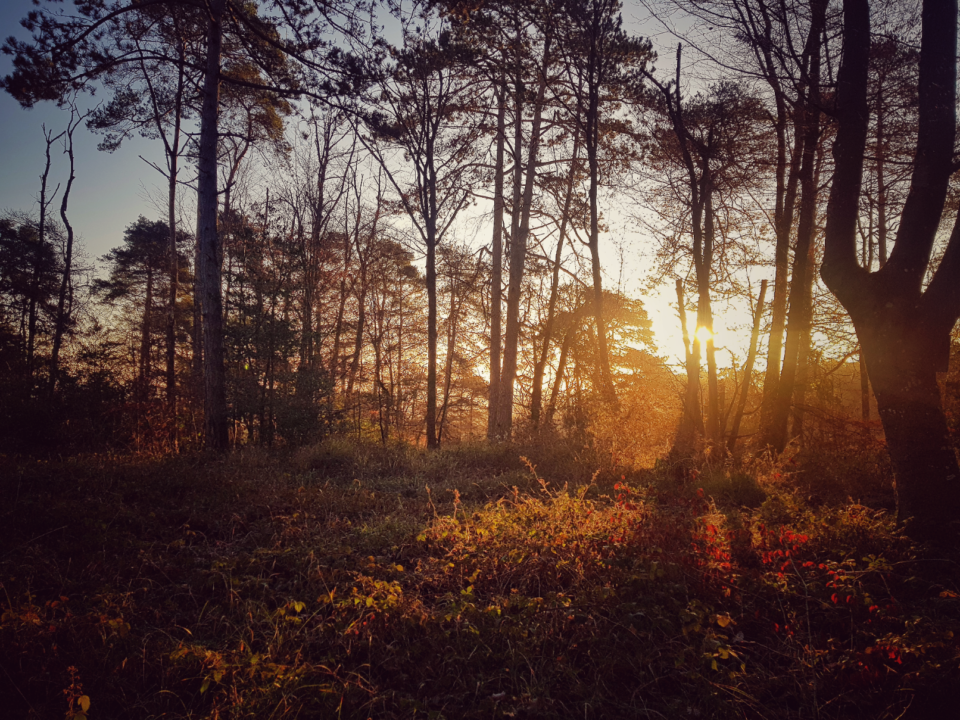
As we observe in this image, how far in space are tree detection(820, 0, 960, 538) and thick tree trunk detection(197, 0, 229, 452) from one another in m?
10.7

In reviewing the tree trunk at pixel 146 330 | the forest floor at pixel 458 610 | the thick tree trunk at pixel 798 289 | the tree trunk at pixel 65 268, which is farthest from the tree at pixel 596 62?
the tree trunk at pixel 65 268

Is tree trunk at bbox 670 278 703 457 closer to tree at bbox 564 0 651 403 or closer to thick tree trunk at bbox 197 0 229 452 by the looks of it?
tree at bbox 564 0 651 403

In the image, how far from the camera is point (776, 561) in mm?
3857

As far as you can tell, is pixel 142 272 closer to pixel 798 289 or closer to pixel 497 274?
pixel 497 274

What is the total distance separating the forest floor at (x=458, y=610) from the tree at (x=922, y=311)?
0.61m

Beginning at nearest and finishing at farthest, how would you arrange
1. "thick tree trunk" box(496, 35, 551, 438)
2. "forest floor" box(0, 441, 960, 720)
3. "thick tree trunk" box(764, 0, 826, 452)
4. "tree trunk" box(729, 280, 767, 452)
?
1. "forest floor" box(0, 441, 960, 720)
2. "thick tree trunk" box(764, 0, 826, 452)
3. "tree trunk" box(729, 280, 767, 452)
4. "thick tree trunk" box(496, 35, 551, 438)

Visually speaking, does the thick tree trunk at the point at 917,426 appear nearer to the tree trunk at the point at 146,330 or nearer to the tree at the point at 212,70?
the tree at the point at 212,70

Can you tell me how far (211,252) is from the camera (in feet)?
31.2

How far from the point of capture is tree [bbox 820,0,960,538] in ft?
15.0

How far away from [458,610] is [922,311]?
5462 mm

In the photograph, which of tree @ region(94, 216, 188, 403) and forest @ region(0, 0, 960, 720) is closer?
forest @ region(0, 0, 960, 720)

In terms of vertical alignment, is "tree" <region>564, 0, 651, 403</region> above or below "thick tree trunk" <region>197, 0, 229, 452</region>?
above

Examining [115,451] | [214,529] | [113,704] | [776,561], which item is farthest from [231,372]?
[776,561]

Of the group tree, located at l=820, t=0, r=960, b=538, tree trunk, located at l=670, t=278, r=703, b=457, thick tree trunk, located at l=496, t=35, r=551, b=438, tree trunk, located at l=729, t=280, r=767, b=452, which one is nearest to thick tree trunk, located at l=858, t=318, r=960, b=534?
tree, located at l=820, t=0, r=960, b=538
